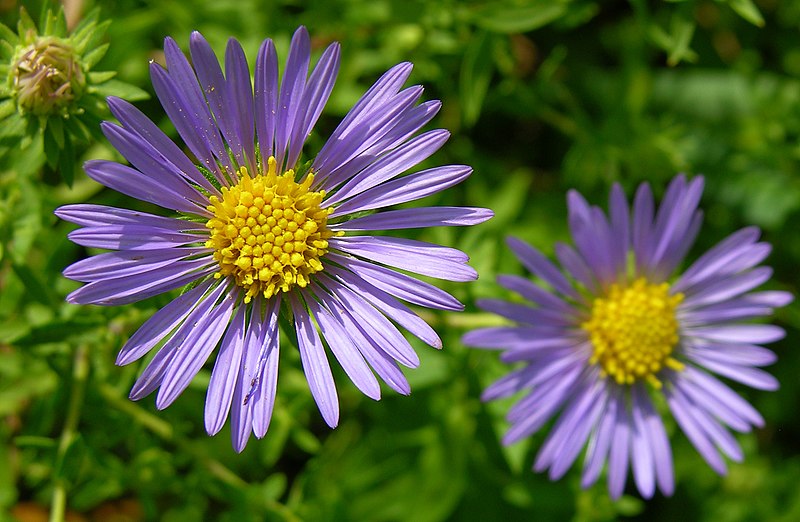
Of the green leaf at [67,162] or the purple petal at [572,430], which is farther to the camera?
the purple petal at [572,430]

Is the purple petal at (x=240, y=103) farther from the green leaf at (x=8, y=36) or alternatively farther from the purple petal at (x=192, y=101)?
the green leaf at (x=8, y=36)

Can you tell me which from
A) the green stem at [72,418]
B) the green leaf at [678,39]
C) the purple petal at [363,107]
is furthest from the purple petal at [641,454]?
the green stem at [72,418]

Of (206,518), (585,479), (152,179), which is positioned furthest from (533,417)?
(206,518)

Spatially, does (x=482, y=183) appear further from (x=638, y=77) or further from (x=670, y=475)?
(x=670, y=475)

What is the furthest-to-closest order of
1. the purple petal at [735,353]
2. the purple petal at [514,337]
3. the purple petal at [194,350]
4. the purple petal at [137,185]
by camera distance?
the purple petal at [735,353], the purple petal at [514,337], the purple petal at [194,350], the purple petal at [137,185]

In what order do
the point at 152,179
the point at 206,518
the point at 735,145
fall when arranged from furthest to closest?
the point at 735,145
the point at 206,518
the point at 152,179

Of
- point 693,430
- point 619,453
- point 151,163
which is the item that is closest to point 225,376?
point 151,163
